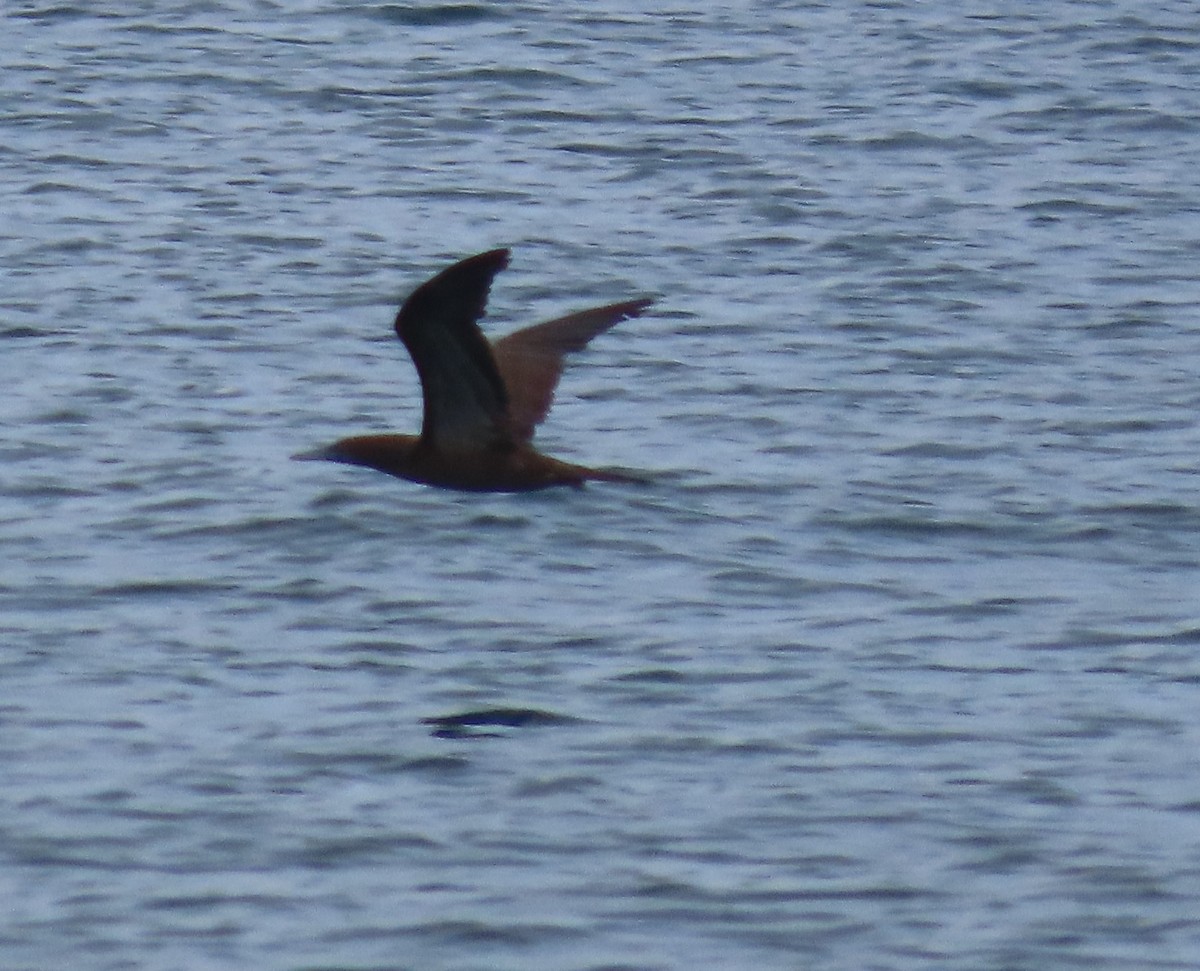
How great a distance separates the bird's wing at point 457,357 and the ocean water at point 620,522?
2.37 ft

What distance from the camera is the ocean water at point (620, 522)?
894cm

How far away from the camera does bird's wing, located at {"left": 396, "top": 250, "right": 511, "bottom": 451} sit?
33.1ft

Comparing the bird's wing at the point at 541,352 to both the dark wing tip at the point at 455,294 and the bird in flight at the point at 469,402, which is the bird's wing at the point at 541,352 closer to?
the bird in flight at the point at 469,402

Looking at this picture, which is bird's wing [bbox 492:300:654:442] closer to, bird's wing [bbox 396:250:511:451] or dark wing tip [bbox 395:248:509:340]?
bird's wing [bbox 396:250:511:451]

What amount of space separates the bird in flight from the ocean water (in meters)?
0.54

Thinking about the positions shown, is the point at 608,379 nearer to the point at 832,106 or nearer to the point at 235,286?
the point at 235,286

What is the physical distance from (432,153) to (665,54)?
3.17 m

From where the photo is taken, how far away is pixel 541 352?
12.2 metres

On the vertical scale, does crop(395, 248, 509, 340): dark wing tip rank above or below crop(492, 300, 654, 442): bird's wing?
above

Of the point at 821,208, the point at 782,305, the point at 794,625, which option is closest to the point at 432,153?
the point at 821,208

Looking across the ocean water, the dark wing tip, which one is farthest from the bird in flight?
the ocean water

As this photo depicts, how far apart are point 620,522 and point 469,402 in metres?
1.70

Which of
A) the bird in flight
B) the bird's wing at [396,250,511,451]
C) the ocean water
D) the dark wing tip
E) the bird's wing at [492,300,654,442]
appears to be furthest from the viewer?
the bird's wing at [492,300,654,442]

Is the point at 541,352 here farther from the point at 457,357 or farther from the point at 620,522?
the point at 457,357
